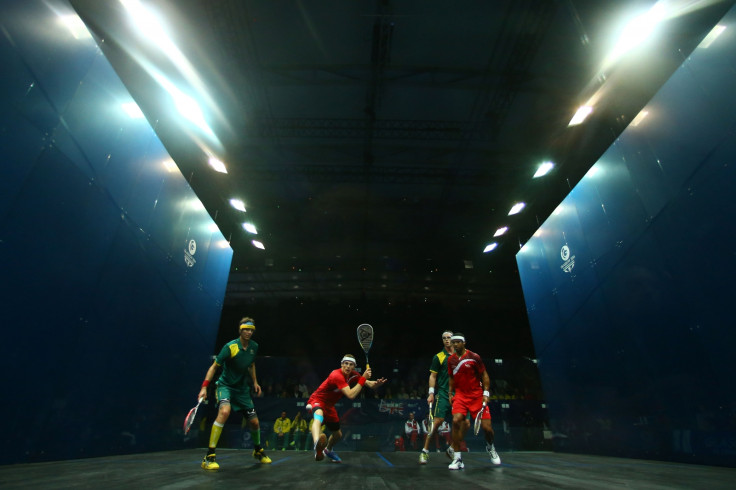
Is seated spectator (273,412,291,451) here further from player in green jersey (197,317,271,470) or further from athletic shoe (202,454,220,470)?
athletic shoe (202,454,220,470)

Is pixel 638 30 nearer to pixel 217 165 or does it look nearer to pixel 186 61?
pixel 186 61

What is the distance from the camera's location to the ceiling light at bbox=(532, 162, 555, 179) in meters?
10.9

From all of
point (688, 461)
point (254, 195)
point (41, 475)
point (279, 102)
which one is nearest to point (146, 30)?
point (279, 102)

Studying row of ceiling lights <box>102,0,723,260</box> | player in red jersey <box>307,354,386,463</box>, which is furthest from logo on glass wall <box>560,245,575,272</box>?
player in red jersey <box>307,354,386,463</box>

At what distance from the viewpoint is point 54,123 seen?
448 centimetres

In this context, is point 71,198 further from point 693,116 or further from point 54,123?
point 693,116

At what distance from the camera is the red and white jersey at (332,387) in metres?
5.23

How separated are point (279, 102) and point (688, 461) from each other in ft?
35.8

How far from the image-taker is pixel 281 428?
12.2m

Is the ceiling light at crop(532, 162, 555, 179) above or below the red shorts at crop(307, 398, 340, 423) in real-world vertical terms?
above

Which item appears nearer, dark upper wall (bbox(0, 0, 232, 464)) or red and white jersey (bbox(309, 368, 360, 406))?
dark upper wall (bbox(0, 0, 232, 464))

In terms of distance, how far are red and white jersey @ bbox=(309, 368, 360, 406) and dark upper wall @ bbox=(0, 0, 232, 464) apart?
3.42 meters

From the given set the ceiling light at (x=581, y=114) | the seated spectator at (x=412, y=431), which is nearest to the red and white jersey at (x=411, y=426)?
the seated spectator at (x=412, y=431)

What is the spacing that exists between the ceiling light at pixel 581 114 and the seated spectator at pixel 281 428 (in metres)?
13.0
